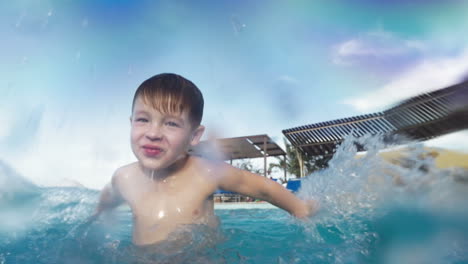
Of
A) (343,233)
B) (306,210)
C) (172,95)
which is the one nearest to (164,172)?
(172,95)

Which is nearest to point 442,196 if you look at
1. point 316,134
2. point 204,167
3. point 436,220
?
point 436,220

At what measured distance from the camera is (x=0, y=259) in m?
1.58

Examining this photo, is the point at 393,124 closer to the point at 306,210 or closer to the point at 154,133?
the point at 306,210

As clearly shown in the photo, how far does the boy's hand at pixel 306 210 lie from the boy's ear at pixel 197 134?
2.95 feet

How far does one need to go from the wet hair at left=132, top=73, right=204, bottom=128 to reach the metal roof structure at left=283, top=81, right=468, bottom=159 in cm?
586

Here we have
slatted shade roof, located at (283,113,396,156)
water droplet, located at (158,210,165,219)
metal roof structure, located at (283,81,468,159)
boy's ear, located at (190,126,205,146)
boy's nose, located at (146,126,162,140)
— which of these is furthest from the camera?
slatted shade roof, located at (283,113,396,156)

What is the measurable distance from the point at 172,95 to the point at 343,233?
147 cm

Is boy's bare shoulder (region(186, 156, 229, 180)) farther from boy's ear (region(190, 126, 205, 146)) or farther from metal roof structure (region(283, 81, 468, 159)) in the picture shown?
metal roof structure (region(283, 81, 468, 159))

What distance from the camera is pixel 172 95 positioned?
1.77 metres

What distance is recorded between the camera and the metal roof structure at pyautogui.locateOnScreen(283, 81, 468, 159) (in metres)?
7.35

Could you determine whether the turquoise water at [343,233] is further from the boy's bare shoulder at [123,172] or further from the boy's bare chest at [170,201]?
the boy's bare shoulder at [123,172]

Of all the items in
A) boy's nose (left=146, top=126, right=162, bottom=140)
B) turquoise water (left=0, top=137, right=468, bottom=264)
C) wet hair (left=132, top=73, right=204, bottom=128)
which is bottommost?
turquoise water (left=0, top=137, right=468, bottom=264)

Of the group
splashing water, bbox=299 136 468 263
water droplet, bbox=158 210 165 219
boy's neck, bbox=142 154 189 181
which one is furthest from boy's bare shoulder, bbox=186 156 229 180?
splashing water, bbox=299 136 468 263

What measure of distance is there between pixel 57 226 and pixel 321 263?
2536 millimetres
